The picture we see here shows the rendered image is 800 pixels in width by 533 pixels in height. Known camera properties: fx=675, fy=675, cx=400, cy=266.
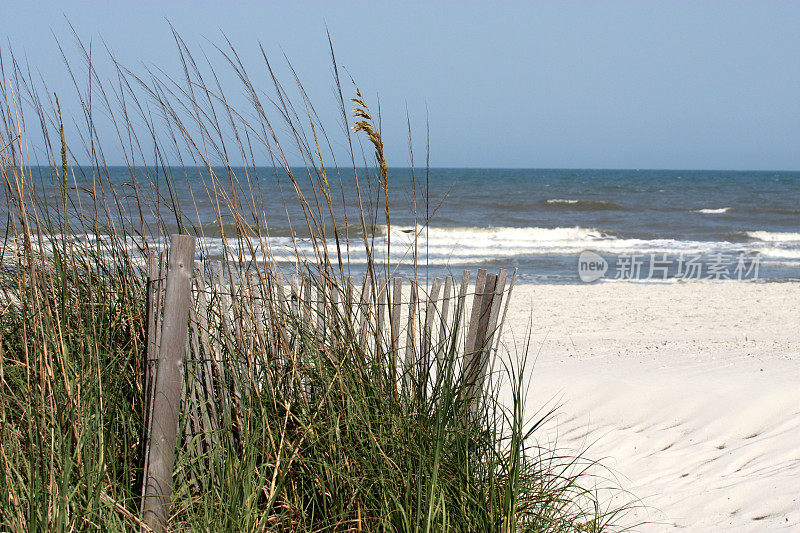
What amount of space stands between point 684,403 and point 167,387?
339cm

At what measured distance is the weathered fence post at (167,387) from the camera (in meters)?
2.05

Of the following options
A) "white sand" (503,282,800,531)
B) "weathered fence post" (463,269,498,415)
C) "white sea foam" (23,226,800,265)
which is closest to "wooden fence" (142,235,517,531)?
"weathered fence post" (463,269,498,415)

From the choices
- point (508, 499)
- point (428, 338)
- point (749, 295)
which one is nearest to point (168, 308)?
point (428, 338)

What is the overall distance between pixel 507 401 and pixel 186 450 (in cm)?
269

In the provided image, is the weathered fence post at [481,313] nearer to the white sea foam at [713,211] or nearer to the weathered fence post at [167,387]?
the weathered fence post at [167,387]

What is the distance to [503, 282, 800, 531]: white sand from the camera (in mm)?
2936

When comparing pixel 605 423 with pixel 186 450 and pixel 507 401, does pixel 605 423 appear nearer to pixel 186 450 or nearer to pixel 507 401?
pixel 507 401

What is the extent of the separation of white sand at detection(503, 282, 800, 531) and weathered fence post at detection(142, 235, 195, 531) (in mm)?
1710

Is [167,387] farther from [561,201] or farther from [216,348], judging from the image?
[561,201]

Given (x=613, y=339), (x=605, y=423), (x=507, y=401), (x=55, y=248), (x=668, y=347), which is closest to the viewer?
(x=55, y=248)

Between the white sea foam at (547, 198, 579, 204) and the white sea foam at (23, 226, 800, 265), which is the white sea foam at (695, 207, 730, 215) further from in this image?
the white sea foam at (23, 226, 800, 265)

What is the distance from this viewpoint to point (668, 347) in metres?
6.21

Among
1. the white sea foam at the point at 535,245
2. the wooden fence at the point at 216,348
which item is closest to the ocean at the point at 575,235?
the white sea foam at the point at 535,245

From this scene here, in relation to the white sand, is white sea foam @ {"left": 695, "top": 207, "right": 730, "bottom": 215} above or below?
above
